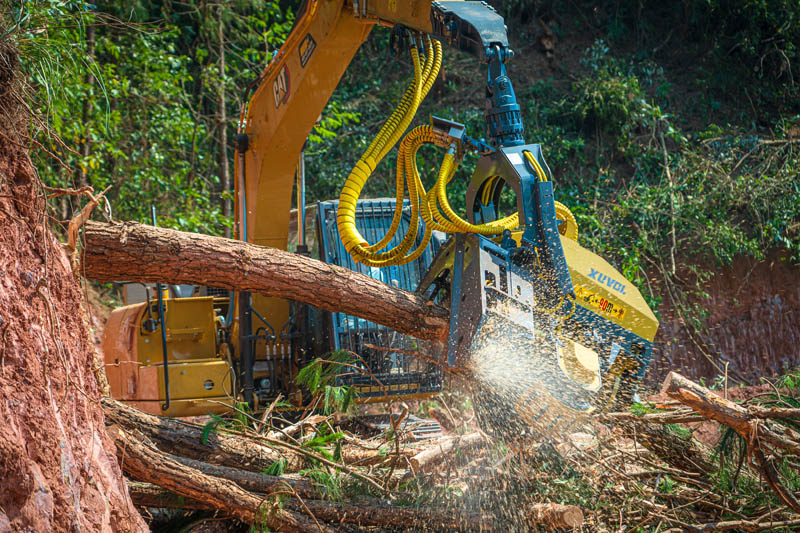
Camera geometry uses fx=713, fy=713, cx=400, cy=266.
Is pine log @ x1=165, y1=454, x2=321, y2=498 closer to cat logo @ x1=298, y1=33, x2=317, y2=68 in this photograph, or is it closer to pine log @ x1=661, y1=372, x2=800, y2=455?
pine log @ x1=661, y1=372, x2=800, y2=455

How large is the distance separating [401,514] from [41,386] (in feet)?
6.20

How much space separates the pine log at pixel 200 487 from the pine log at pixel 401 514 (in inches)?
3.3

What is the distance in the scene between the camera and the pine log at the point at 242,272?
10.6 ft

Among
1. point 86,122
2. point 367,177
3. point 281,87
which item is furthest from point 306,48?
point 86,122

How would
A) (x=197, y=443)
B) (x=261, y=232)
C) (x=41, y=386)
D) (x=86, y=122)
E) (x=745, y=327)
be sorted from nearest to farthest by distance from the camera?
1. (x=41, y=386)
2. (x=197, y=443)
3. (x=261, y=232)
4. (x=86, y=122)
5. (x=745, y=327)

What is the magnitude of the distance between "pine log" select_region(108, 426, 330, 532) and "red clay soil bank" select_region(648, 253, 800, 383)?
23.0ft

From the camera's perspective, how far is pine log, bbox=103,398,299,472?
351 centimetres

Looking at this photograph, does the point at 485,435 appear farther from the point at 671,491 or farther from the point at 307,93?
the point at 307,93

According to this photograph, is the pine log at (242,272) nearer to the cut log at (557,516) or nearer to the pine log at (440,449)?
the pine log at (440,449)

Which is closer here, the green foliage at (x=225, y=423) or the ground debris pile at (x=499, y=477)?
the ground debris pile at (x=499, y=477)

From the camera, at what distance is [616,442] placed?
4.19 meters

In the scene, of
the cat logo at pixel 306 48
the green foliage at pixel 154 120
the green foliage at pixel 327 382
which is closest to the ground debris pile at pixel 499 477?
the green foliage at pixel 327 382

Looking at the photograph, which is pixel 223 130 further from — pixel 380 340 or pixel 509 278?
pixel 509 278

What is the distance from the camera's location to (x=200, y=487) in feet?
10.7
